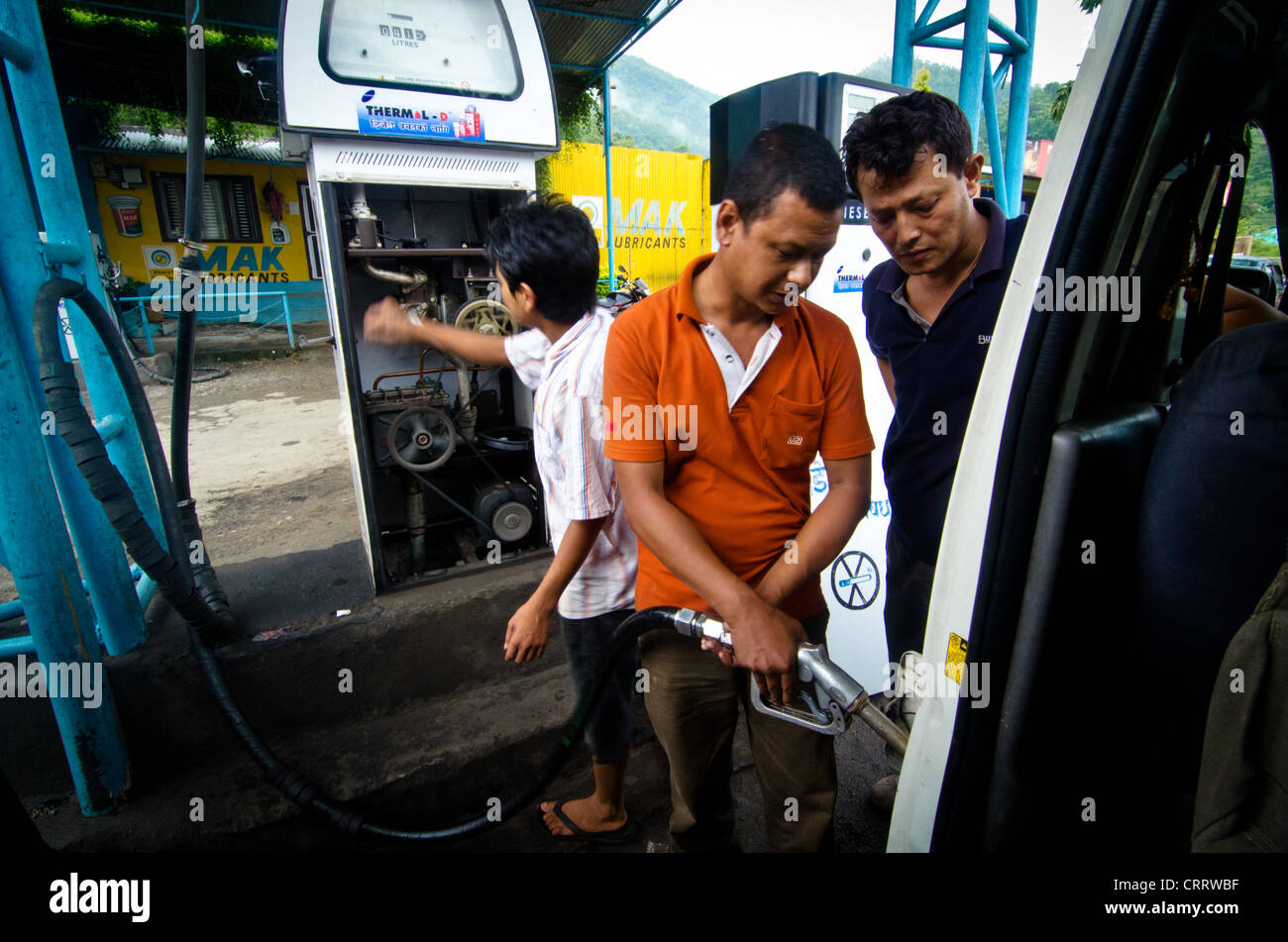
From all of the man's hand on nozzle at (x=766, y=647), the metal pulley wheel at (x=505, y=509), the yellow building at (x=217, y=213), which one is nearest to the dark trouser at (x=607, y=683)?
the man's hand on nozzle at (x=766, y=647)

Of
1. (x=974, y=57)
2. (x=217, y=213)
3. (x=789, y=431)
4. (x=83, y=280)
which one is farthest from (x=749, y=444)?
(x=217, y=213)

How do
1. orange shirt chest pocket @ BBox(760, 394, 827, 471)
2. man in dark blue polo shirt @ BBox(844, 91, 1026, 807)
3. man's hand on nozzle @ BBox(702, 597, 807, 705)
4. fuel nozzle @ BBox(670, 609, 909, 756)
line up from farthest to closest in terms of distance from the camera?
man in dark blue polo shirt @ BBox(844, 91, 1026, 807)
orange shirt chest pocket @ BBox(760, 394, 827, 471)
man's hand on nozzle @ BBox(702, 597, 807, 705)
fuel nozzle @ BBox(670, 609, 909, 756)

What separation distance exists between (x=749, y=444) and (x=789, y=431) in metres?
0.11

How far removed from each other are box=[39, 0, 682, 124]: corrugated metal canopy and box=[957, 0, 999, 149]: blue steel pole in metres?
5.53

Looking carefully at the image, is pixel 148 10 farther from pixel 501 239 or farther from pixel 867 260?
pixel 867 260

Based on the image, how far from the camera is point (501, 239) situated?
6.73 feet

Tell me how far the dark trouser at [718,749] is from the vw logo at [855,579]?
1116 millimetres

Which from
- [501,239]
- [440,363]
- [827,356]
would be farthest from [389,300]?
[827,356]

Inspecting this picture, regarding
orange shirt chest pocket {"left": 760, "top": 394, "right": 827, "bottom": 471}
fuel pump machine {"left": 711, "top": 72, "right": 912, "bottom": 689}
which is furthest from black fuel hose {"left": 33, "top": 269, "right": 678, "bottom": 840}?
fuel pump machine {"left": 711, "top": 72, "right": 912, "bottom": 689}

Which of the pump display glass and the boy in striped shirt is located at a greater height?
the pump display glass

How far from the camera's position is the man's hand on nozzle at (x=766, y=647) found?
138 cm

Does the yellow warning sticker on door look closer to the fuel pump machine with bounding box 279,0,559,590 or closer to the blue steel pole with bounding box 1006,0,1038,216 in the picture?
the fuel pump machine with bounding box 279,0,559,590

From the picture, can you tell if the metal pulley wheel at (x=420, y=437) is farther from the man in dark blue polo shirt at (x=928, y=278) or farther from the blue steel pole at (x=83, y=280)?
the man in dark blue polo shirt at (x=928, y=278)

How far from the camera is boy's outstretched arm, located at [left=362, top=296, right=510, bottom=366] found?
2.50 m
